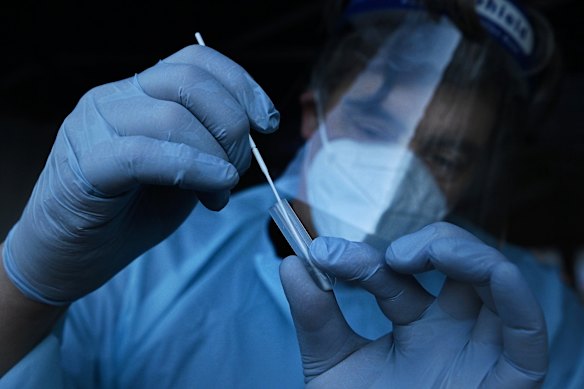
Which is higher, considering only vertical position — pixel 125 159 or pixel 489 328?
pixel 125 159

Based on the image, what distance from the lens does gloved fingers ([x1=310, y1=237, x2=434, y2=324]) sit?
81cm

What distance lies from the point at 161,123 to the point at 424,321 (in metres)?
0.39

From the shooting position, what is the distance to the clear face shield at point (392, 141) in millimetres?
1274

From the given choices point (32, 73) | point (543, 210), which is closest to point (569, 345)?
point (32, 73)

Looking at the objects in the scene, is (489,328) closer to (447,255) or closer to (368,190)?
(447,255)

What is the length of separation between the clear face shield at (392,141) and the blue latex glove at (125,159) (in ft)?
1.32

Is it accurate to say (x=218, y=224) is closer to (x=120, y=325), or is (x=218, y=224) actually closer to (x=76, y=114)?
(x=120, y=325)

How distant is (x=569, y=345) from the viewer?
58.1 inches

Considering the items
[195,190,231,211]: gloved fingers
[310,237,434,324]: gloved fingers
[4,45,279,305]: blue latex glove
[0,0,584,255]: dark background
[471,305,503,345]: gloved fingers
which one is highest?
[4,45,279,305]: blue latex glove

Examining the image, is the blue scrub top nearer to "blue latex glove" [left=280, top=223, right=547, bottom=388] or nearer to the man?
the man

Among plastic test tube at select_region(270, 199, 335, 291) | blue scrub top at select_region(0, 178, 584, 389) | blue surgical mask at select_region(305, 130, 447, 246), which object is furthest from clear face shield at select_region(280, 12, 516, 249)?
plastic test tube at select_region(270, 199, 335, 291)

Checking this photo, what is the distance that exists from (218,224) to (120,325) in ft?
0.90

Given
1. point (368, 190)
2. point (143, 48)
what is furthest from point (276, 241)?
point (143, 48)

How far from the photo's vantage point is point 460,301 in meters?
0.85
